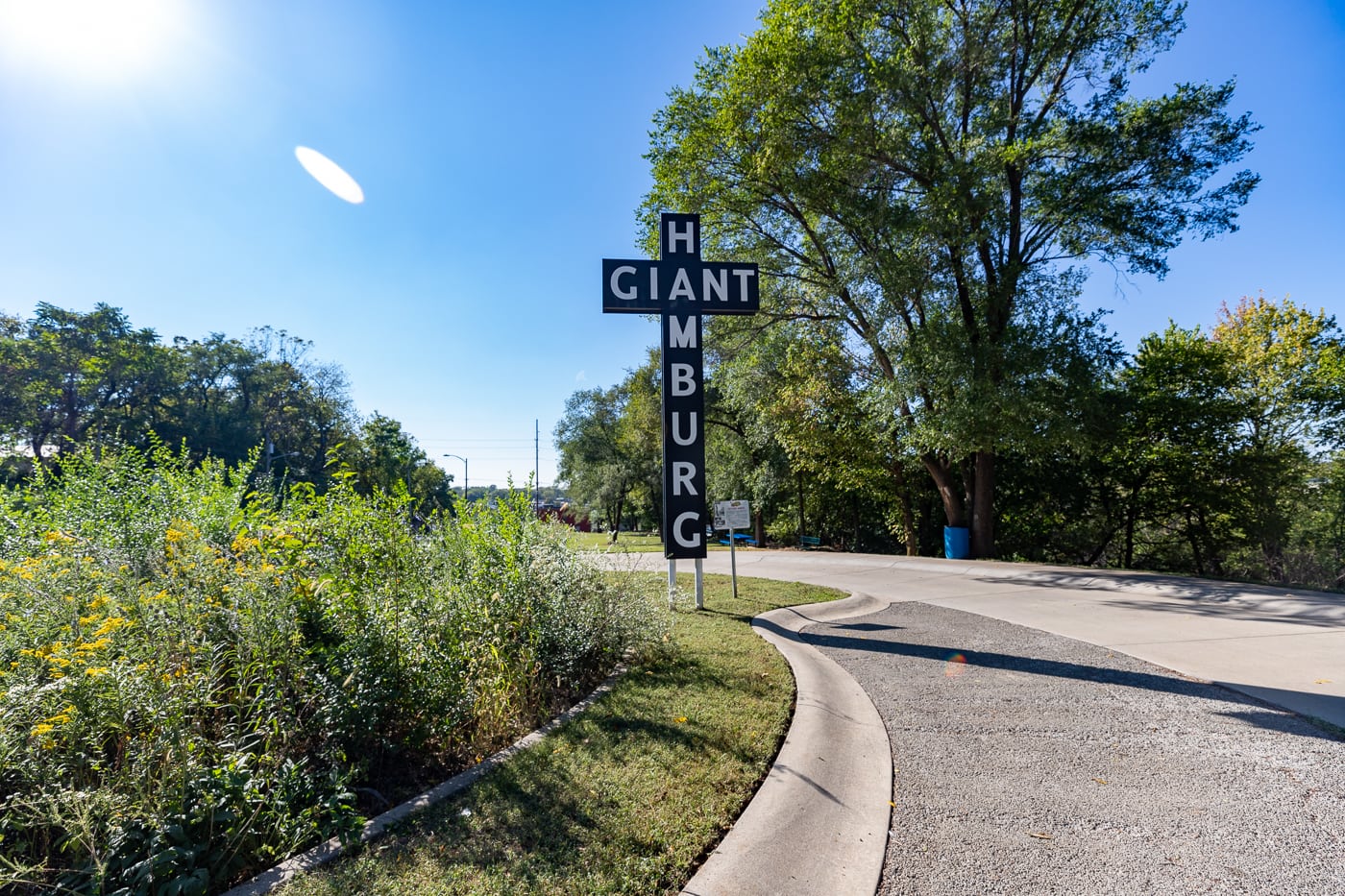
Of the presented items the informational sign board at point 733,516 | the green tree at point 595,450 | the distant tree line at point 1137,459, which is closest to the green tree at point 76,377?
the green tree at point 595,450

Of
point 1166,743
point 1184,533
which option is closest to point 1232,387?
point 1184,533

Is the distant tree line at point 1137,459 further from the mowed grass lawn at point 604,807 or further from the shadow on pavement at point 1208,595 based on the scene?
the mowed grass lawn at point 604,807

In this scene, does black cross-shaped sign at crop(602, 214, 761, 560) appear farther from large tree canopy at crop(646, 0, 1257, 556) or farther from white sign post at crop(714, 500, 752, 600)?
large tree canopy at crop(646, 0, 1257, 556)

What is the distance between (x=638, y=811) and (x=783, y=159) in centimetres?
1284

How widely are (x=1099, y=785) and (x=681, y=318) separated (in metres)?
6.09

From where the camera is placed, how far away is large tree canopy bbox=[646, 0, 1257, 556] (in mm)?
11133

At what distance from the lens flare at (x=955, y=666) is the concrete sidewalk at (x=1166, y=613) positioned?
1.62m

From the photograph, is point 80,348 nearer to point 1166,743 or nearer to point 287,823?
point 287,823

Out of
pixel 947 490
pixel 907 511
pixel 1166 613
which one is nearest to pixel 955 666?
pixel 1166 613

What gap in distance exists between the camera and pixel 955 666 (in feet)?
16.1

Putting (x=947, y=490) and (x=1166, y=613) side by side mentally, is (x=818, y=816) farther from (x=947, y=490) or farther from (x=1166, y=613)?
(x=947, y=490)

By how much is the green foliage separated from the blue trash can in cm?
1189

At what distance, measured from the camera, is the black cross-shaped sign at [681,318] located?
732 cm

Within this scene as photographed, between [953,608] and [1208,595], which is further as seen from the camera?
[1208,595]
